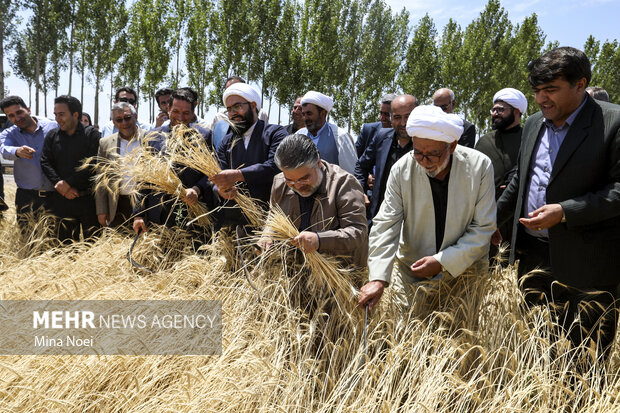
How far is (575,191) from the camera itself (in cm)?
211

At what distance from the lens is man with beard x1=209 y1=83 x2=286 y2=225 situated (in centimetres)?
318

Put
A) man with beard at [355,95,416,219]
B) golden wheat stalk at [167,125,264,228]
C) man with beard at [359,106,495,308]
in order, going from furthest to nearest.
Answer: man with beard at [355,95,416,219] → golden wheat stalk at [167,125,264,228] → man with beard at [359,106,495,308]

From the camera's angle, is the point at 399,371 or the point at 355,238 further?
the point at 355,238

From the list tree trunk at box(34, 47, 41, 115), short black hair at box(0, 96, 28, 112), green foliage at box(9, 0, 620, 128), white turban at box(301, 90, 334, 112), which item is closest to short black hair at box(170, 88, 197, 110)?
white turban at box(301, 90, 334, 112)

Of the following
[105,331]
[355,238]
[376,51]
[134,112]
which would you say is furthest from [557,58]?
[376,51]

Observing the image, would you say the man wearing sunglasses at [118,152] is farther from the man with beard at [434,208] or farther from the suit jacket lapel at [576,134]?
the suit jacket lapel at [576,134]

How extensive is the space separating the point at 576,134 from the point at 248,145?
2.08 meters

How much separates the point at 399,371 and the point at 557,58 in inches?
62.7

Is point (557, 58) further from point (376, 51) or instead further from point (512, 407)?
point (376, 51)

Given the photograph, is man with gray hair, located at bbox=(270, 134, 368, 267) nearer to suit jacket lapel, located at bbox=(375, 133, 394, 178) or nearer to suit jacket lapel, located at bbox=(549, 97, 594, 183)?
suit jacket lapel, located at bbox=(549, 97, 594, 183)

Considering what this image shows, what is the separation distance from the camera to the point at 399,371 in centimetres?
222

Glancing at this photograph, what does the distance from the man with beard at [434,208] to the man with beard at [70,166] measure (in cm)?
310

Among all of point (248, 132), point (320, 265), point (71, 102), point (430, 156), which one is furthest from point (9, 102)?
point (430, 156)

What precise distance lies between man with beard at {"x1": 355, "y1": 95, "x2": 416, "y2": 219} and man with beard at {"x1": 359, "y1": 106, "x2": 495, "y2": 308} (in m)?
1.30
